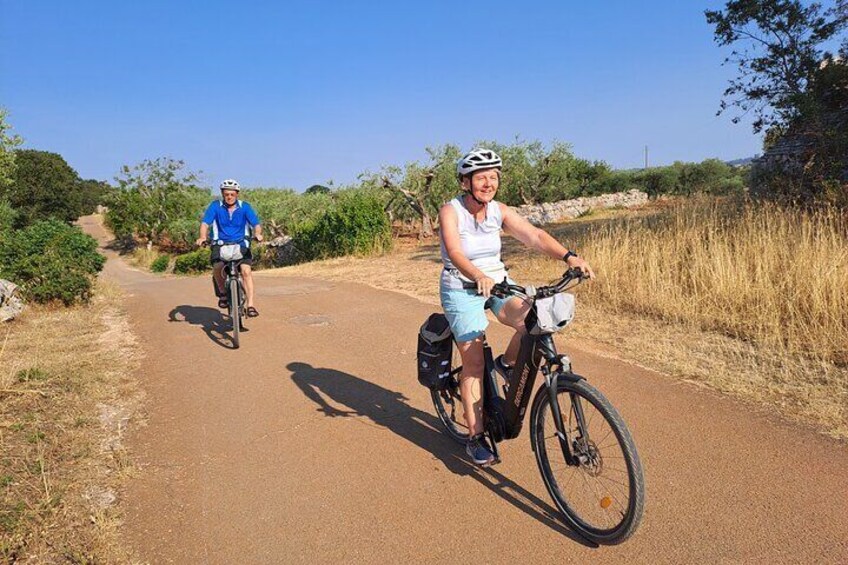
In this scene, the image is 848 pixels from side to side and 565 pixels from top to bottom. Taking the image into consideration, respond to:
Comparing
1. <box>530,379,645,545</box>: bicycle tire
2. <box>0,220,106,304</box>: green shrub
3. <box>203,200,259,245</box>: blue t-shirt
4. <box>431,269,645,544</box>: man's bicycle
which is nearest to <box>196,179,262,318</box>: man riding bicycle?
<box>203,200,259,245</box>: blue t-shirt

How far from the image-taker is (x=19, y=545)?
2902 mm

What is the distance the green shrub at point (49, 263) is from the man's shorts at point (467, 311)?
31.4ft

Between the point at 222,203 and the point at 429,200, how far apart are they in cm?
1943

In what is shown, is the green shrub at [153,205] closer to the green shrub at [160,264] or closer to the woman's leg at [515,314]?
the green shrub at [160,264]

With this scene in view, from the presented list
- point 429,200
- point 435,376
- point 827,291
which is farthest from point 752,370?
point 429,200

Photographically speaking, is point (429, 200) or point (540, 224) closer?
point (540, 224)

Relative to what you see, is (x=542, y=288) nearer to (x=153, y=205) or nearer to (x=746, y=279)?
(x=746, y=279)

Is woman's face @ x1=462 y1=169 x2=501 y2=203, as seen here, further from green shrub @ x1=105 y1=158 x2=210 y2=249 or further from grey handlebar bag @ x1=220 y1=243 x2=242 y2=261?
green shrub @ x1=105 y1=158 x2=210 y2=249

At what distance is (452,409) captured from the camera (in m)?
4.36

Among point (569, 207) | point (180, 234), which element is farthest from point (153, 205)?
point (569, 207)

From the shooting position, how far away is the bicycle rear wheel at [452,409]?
13.6 ft

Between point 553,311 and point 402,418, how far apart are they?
7.51ft

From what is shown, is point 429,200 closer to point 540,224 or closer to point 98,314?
point 540,224

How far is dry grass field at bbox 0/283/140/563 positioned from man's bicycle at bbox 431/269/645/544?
92.2 inches
